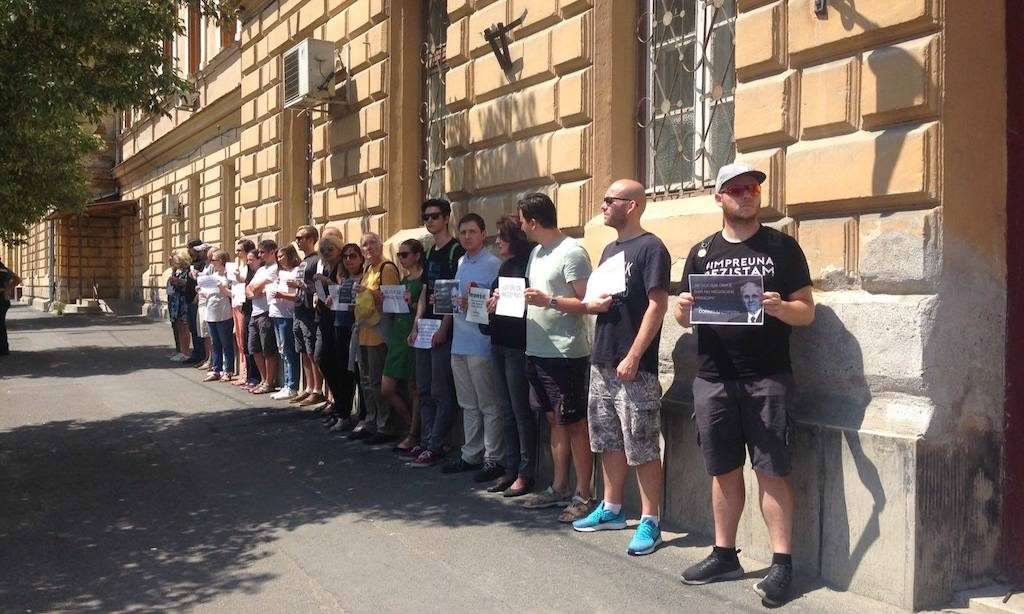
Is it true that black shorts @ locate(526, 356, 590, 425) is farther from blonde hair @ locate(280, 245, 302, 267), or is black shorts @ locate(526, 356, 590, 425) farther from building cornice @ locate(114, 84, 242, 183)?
building cornice @ locate(114, 84, 242, 183)

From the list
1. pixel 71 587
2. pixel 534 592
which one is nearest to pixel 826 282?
pixel 534 592

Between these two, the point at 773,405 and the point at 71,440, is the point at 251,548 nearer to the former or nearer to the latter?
the point at 773,405

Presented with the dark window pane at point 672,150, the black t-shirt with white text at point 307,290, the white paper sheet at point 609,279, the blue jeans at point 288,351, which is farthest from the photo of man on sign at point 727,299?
the blue jeans at point 288,351

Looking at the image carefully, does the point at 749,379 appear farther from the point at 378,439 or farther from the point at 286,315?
the point at 286,315

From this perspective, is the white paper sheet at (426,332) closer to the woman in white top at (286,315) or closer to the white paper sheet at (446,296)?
the white paper sheet at (446,296)

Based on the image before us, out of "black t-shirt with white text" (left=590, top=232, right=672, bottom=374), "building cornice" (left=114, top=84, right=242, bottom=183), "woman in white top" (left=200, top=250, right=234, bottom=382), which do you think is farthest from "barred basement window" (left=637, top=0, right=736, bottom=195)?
"building cornice" (left=114, top=84, right=242, bottom=183)

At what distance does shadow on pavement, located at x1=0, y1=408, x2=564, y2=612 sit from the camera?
4.84 meters

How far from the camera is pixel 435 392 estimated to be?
7406mm

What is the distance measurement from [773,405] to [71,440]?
6792 millimetres

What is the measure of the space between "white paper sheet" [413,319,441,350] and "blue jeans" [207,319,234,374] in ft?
20.5

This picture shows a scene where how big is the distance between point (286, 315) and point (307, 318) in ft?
2.98

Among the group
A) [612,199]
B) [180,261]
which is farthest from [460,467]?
[180,261]

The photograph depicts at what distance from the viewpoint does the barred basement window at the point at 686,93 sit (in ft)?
19.7

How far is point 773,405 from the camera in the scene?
4.45 metres
